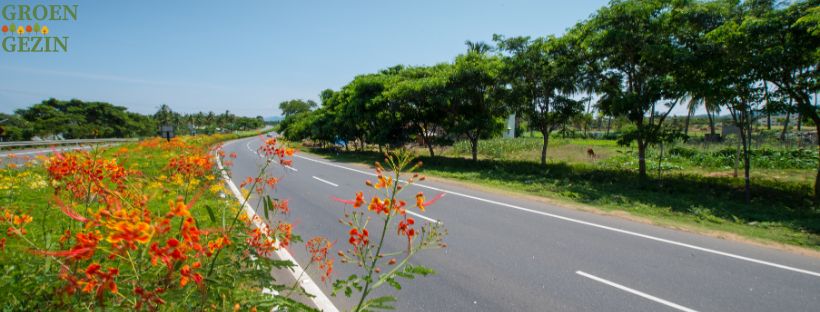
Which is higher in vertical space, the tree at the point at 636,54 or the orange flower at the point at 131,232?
the tree at the point at 636,54

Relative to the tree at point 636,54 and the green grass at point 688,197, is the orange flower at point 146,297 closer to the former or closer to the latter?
the green grass at point 688,197

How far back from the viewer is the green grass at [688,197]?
741cm

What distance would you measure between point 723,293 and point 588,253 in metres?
1.68

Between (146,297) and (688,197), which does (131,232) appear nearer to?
(146,297)

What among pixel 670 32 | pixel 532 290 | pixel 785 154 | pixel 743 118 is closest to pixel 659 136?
pixel 743 118

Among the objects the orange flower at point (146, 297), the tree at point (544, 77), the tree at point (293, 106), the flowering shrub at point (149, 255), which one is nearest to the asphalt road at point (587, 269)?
the flowering shrub at point (149, 255)

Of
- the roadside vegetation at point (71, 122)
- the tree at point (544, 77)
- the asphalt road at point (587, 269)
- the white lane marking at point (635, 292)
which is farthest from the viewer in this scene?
the roadside vegetation at point (71, 122)

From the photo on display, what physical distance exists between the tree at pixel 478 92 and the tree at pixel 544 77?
90 cm

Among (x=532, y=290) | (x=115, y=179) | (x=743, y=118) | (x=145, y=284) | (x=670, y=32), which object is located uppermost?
(x=670, y=32)

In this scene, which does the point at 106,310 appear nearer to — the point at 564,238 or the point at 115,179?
the point at 115,179

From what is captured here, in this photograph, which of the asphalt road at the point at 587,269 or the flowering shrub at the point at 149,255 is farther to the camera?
the asphalt road at the point at 587,269

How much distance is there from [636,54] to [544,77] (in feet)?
12.7

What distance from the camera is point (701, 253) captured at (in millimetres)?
5781

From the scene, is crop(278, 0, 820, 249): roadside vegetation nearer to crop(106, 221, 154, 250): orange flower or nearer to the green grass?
the green grass
